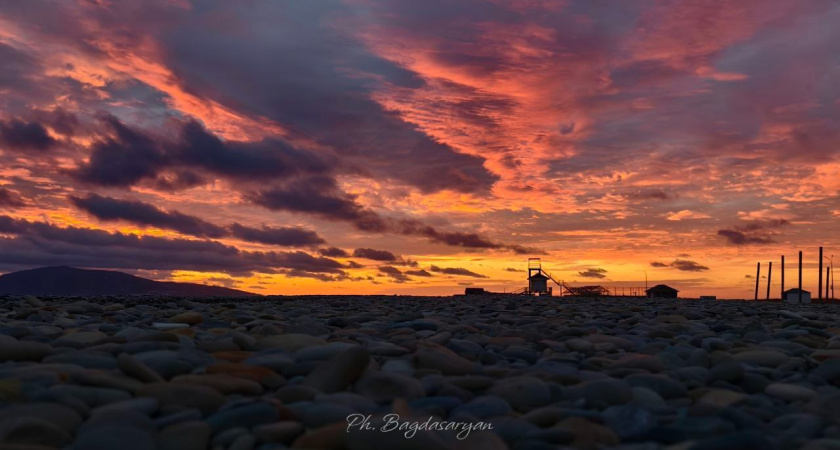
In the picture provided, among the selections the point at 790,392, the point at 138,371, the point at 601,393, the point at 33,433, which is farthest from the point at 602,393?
the point at 33,433

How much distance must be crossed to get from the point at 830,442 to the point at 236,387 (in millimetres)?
2741

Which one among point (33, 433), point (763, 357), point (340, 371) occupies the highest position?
point (763, 357)

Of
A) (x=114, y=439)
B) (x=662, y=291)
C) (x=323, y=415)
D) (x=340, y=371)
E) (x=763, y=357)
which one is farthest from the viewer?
(x=662, y=291)

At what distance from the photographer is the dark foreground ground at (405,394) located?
9.16ft

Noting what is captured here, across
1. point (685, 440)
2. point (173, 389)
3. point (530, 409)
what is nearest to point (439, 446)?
point (530, 409)

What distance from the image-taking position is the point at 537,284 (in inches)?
1745

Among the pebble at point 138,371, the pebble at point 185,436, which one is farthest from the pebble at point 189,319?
the pebble at point 185,436

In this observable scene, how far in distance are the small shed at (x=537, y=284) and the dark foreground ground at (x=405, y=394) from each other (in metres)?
39.1

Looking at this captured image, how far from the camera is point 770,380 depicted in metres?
4.24

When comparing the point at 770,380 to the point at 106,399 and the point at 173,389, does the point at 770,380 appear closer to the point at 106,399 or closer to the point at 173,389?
the point at 173,389

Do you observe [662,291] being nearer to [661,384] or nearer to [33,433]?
[661,384]

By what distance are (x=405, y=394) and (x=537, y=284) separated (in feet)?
137

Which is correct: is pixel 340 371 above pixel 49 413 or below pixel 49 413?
above

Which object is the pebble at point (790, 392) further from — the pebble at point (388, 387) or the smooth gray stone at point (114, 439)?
the smooth gray stone at point (114, 439)
